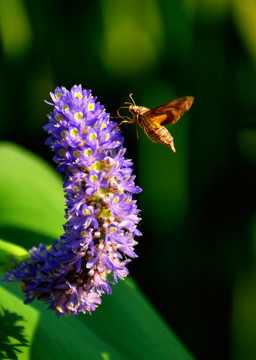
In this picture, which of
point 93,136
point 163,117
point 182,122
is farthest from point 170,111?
point 182,122

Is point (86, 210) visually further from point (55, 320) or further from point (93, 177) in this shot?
point (55, 320)

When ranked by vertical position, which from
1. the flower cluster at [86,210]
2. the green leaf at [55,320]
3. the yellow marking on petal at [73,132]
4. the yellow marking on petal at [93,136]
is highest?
the yellow marking on petal at [73,132]

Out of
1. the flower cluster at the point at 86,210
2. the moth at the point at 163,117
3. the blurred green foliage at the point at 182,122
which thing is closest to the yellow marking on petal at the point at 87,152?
the flower cluster at the point at 86,210

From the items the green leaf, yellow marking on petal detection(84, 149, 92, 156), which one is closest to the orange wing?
yellow marking on petal detection(84, 149, 92, 156)

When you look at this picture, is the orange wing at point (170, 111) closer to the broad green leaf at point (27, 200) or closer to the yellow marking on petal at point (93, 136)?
the yellow marking on petal at point (93, 136)

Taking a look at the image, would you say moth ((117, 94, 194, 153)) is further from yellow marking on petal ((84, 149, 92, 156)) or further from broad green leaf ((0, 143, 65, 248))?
A: broad green leaf ((0, 143, 65, 248))

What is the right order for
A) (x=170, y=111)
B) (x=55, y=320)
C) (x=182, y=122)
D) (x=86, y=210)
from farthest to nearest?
(x=182, y=122) < (x=55, y=320) < (x=170, y=111) < (x=86, y=210)

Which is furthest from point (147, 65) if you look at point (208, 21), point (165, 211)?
point (165, 211)
